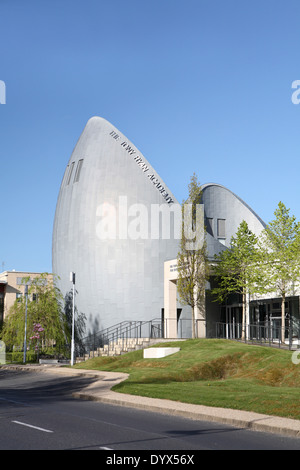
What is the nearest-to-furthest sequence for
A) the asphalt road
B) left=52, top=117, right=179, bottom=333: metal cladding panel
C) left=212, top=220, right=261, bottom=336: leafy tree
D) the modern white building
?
the asphalt road < left=212, top=220, right=261, bottom=336: leafy tree < the modern white building < left=52, top=117, right=179, bottom=333: metal cladding panel

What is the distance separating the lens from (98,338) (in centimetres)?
4872

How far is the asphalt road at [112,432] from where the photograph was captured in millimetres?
Answer: 9617

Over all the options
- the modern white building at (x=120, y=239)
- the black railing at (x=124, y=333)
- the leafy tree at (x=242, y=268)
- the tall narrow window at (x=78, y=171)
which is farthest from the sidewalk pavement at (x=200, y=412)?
the tall narrow window at (x=78, y=171)

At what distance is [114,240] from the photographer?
48844 millimetres

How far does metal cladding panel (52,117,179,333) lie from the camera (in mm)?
47719

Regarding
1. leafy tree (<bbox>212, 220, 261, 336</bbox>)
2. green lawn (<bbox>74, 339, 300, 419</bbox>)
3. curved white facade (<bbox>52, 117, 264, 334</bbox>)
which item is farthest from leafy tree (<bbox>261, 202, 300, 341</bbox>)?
curved white facade (<bbox>52, 117, 264, 334</bbox>)

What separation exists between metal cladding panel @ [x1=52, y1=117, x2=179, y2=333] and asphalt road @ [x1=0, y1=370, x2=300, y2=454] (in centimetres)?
3019

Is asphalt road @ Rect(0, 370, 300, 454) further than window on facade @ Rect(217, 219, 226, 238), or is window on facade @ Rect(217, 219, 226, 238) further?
window on facade @ Rect(217, 219, 226, 238)

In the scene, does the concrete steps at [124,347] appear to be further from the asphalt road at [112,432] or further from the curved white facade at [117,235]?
the asphalt road at [112,432]

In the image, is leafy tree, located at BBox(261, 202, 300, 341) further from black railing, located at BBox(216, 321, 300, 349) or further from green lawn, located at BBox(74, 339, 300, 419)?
green lawn, located at BBox(74, 339, 300, 419)

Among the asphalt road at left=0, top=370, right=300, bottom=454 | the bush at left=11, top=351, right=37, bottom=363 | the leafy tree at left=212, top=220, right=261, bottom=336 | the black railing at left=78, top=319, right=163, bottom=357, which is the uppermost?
the leafy tree at left=212, top=220, right=261, bottom=336

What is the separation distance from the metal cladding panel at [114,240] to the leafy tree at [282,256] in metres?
12.0
